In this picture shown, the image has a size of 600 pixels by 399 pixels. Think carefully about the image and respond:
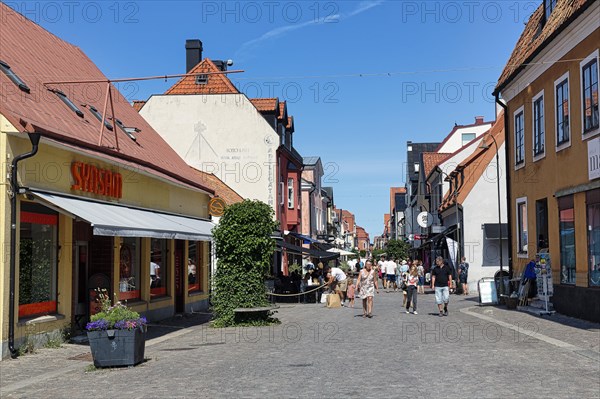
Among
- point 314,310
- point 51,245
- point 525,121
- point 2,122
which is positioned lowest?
point 314,310

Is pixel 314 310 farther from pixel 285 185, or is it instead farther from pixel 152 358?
pixel 285 185

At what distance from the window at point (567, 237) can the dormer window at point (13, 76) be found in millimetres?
13212

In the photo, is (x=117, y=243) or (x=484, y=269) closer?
(x=117, y=243)

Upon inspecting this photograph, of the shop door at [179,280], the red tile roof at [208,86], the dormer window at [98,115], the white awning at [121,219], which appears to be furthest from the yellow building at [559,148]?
the red tile roof at [208,86]

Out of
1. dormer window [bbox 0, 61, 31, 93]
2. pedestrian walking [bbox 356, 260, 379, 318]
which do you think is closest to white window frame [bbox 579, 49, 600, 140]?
pedestrian walking [bbox 356, 260, 379, 318]

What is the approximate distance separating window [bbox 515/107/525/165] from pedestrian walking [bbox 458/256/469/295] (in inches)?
393

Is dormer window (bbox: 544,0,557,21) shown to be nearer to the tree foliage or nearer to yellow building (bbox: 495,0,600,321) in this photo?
yellow building (bbox: 495,0,600,321)

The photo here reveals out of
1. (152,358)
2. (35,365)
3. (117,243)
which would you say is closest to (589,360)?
(152,358)

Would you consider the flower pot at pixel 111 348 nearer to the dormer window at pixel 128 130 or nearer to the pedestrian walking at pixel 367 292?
the dormer window at pixel 128 130

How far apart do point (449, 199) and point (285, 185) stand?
956cm

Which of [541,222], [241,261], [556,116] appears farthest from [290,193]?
[241,261]

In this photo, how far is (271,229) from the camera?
61.2ft

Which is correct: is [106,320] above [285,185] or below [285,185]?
below

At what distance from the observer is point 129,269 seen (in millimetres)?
19234
